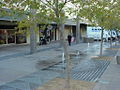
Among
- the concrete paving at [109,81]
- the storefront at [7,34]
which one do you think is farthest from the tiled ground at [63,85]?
the storefront at [7,34]

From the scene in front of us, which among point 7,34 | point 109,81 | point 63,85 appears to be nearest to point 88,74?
point 109,81

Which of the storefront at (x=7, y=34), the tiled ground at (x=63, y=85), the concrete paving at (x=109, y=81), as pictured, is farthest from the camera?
the storefront at (x=7, y=34)

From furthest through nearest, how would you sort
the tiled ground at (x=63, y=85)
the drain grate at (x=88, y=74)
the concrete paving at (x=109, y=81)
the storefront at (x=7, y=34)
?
the storefront at (x=7, y=34), the drain grate at (x=88, y=74), the concrete paving at (x=109, y=81), the tiled ground at (x=63, y=85)

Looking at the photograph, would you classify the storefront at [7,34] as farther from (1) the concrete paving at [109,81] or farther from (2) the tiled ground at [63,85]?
(2) the tiled ground at [63,85]

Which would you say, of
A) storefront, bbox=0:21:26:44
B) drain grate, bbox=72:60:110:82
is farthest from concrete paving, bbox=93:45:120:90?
storefront, bbox=0:21:26:44

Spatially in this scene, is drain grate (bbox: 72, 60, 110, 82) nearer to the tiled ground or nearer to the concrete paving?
the concrete paving

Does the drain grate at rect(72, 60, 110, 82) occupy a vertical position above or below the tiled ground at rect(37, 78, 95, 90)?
above

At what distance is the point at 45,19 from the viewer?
566cm

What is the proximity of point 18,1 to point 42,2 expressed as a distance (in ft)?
2.47

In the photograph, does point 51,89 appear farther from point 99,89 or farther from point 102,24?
point 102,24

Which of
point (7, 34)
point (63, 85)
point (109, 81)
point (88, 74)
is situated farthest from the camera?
point (7, 34)

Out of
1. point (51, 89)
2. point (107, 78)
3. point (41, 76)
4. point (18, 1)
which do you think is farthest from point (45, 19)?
point (107, 78)

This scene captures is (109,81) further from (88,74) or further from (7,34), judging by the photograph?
(7,34)

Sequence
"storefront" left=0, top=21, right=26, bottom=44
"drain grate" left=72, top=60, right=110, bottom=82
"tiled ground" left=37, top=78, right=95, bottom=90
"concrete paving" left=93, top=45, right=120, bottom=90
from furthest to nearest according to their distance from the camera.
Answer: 1. "storefront" left=0, top=21, right=26, bottom=44
2. "drain grate" left=72, top=60, right=110, bottom=82
3. "concrete paving" left=93, top=45, right=120, bottom=90
4. "tiled ground" left=37, top=78, right=95, bottom=90
